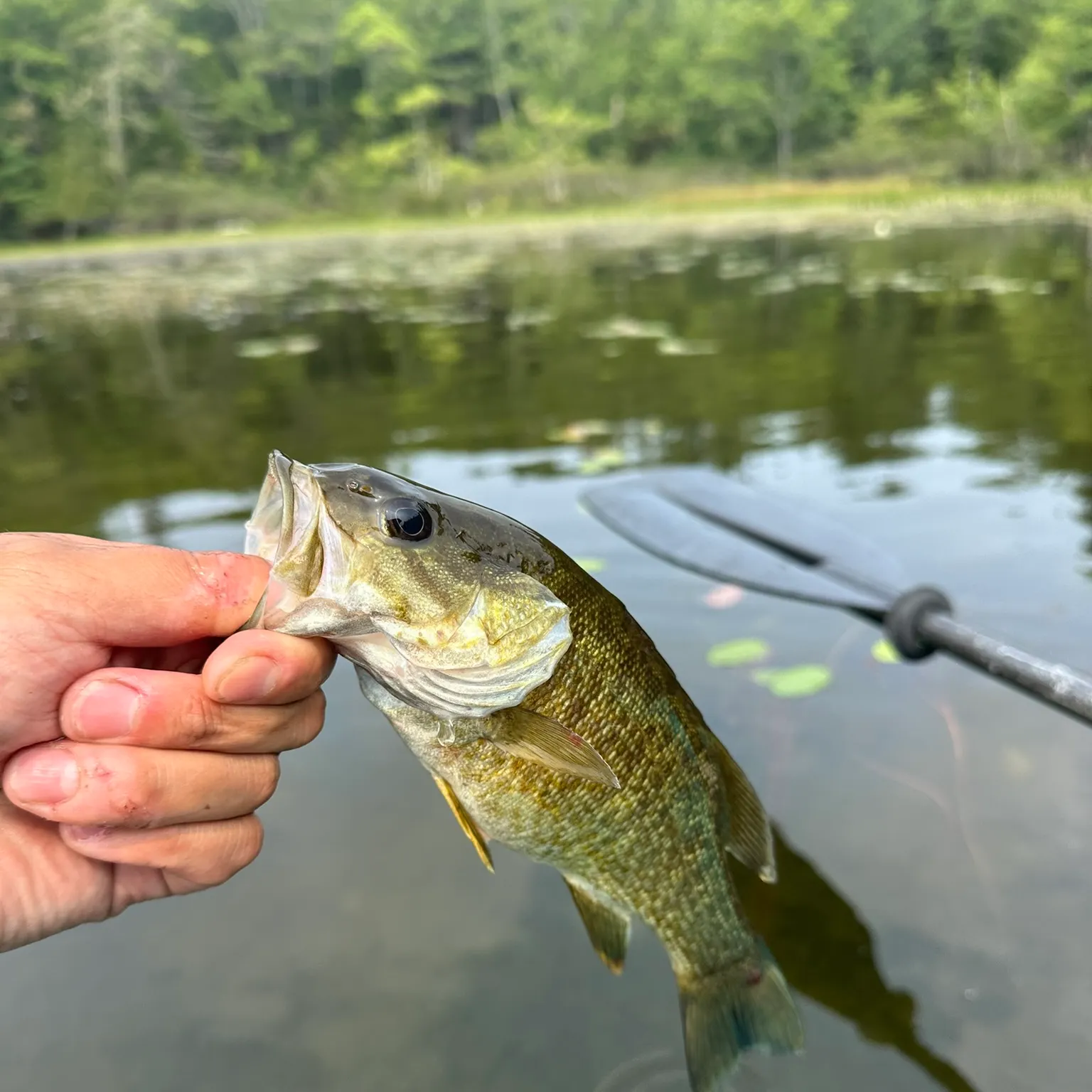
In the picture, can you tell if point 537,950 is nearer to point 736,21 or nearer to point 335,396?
point 335,396

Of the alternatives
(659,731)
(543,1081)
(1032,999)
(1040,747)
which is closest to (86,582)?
(659,731)

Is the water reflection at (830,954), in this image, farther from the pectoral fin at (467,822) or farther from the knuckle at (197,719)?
the knuckle at (197,719)

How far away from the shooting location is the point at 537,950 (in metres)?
2.12

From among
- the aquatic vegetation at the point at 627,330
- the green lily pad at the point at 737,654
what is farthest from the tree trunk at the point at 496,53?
the green lily pad at the point at 737,654

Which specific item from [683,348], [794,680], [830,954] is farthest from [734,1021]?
[683,348]

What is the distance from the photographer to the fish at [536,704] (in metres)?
1.20

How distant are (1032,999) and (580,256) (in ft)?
57.9

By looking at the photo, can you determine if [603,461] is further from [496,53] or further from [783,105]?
[496,53]

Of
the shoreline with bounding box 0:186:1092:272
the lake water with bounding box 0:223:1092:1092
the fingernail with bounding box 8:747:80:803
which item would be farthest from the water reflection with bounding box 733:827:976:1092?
the shoreline with bounding box 0:186:1092:272

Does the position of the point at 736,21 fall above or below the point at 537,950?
above

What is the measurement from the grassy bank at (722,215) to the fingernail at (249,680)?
21.5 metres

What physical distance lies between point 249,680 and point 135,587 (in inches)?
8.1

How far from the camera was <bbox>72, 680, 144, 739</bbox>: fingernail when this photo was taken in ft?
3.88

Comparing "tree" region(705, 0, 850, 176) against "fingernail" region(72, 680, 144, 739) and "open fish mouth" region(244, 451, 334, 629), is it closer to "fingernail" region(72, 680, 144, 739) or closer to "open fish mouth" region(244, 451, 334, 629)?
"open fish mouth" region(244, 451, 334, 629)
